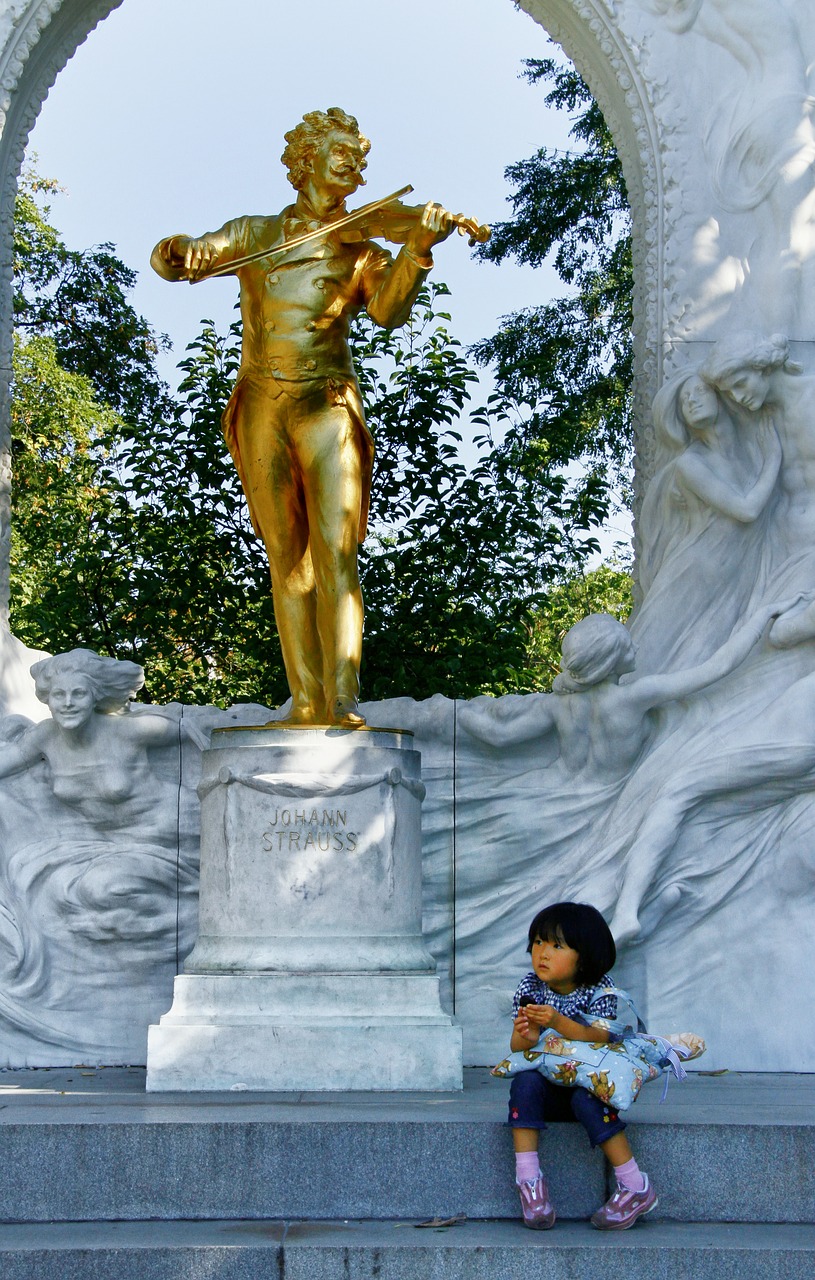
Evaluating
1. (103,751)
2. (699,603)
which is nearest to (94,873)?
(103,751)

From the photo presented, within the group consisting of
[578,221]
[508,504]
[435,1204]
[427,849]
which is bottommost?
[435,1204]

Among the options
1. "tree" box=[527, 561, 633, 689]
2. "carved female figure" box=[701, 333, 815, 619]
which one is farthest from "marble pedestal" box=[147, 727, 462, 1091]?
"tree" box=[527, 561, 633, 689]

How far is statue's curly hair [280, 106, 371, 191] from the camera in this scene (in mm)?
6891

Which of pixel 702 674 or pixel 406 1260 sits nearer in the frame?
pixel 406 1260

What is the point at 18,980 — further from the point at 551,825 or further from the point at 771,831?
the point at 771,831

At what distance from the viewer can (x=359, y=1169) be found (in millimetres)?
4910

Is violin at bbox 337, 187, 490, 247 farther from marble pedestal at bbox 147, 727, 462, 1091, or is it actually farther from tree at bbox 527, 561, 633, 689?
tree at bbox 527, 561, 633, 689

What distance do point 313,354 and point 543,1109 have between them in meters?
3.28

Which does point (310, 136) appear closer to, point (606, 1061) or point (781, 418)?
point (781, 418)

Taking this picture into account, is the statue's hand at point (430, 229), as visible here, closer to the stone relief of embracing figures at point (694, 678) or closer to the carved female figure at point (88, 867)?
the stone relief of embracing figures at point (694, 678)

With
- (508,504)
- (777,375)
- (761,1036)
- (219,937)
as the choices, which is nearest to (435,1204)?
(219,937)

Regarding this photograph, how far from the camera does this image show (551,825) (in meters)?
7.50

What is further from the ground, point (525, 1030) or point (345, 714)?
point (345, 714)

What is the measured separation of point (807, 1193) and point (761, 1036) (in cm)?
235
